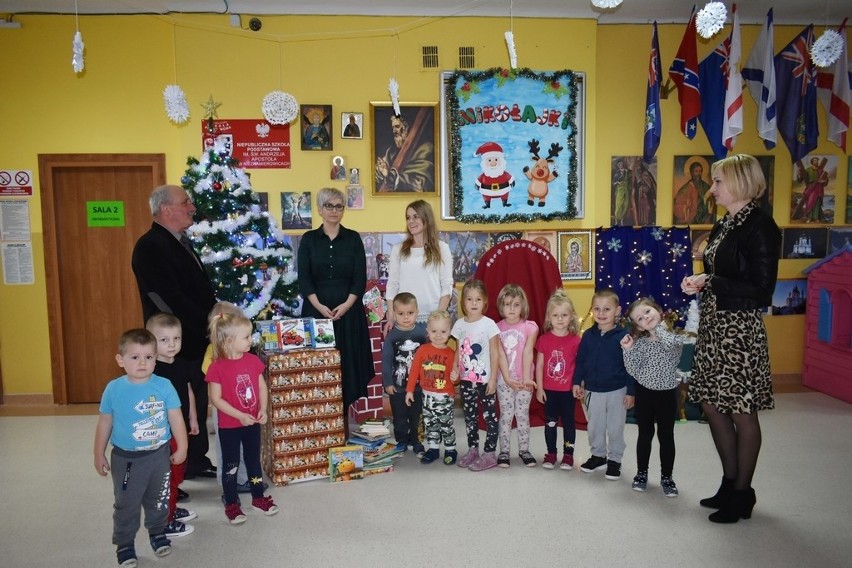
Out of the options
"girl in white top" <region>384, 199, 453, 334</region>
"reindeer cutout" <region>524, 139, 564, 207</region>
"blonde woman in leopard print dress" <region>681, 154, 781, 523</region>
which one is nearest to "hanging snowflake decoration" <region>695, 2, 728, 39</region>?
"reindeer cutout" <region>524, 139, 564, 207</region>

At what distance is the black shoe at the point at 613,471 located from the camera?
382 cm

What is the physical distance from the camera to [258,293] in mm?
4336

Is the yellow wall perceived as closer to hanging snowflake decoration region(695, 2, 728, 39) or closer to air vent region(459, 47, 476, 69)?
air vent region(459, 47, 476, 69)

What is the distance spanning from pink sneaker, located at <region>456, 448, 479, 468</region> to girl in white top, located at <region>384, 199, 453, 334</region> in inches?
38.2

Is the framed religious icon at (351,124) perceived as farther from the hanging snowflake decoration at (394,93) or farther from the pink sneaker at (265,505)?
the pink sneaker at (265,505)

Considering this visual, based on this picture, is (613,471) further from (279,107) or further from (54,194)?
(54,194)

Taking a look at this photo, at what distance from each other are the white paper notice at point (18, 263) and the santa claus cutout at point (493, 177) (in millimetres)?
4286

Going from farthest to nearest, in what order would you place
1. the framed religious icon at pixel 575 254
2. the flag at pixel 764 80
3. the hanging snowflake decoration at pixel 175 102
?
the framed religious icon at pixel 575 254
the flag at pixel 764 80
the hanging snowflake decoration at pixel 175 102

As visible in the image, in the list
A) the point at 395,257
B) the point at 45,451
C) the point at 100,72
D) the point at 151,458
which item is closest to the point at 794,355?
the point at 395,257

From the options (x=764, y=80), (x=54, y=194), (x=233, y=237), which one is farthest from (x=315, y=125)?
(x=764, y=80)

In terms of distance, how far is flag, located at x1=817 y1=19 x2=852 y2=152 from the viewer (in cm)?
551

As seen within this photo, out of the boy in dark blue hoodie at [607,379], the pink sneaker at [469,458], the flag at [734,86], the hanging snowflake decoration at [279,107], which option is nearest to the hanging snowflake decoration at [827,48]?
the flag at [734,86]

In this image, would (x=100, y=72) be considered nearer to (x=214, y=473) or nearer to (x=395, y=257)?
(x=395, y=257)

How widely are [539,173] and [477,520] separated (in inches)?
131
